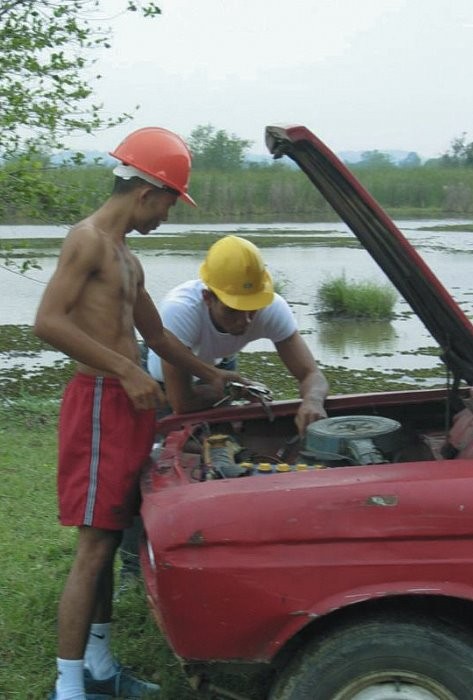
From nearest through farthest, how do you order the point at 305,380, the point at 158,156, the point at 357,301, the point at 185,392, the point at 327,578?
the point at 327,578 → the point at 158,156 → the point at 185,392 → the point at 305,380 → the point at 357,301

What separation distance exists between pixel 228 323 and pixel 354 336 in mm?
10337

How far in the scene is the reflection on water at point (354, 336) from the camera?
1316cm

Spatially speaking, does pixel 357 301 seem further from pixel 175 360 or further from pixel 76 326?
pixel 76 326

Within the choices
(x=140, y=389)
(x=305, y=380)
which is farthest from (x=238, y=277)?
(x=140, y=389)

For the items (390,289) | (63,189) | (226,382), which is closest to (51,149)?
(63,189)

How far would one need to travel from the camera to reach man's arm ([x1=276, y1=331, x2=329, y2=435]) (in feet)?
12.5

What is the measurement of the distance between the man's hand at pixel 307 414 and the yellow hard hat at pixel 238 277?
44 cm

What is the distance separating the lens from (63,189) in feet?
28.5

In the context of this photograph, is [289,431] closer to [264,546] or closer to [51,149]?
[264,546]

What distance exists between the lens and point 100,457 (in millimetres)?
3182

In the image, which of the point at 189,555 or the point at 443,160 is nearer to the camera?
the point at 189,555

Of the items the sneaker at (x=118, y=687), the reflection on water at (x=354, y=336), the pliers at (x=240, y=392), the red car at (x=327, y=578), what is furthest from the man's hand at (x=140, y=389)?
the reflection on water at (x=354, y=336)

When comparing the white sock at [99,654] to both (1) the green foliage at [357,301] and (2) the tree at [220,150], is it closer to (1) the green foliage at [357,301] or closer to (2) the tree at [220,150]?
(1) the green foliage at [357,301]

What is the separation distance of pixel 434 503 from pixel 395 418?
1.47 m
